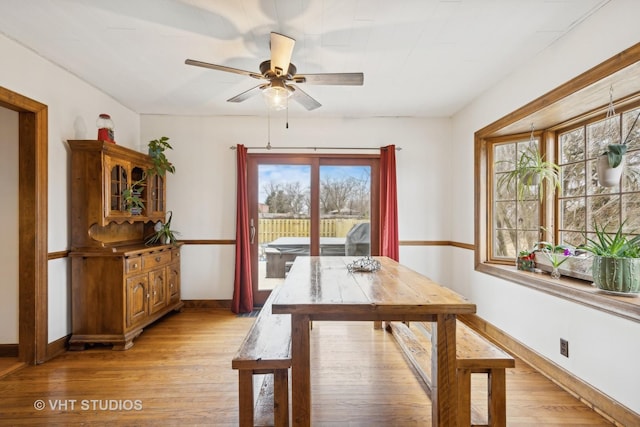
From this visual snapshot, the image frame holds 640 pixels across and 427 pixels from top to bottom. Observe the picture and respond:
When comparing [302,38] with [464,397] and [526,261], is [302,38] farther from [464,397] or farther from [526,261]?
[526,261]

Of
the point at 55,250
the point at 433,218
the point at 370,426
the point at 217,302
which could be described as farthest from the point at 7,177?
the point at 433,218

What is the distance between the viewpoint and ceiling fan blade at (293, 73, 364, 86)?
200 cm

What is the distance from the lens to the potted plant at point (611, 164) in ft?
5.69

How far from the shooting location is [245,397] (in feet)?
5.09

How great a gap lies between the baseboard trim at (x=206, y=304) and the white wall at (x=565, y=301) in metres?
3.02

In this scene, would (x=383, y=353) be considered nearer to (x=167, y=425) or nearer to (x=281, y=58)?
(x=167, y=425)

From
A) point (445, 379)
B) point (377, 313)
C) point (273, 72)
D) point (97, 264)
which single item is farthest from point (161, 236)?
point (445, 379)

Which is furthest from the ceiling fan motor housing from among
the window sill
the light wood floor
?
the window sill

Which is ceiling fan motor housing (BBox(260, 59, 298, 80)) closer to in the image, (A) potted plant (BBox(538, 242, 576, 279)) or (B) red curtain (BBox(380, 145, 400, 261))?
(B) red curtain (BBox(380, 145, 400, 261))

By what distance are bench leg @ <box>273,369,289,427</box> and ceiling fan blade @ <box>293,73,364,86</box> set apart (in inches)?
72.2

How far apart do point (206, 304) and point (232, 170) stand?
1790 mm

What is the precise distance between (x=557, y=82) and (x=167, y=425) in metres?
3.47

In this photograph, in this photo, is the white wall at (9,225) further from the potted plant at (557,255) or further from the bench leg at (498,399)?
the potted plant at (557,255)

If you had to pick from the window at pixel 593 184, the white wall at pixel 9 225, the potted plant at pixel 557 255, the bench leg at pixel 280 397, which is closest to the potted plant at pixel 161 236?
the white wall at pixel 9 225
